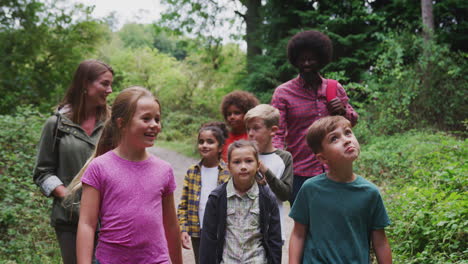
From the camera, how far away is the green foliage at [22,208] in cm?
555

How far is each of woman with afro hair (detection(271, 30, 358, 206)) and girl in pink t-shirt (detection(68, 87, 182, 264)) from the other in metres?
1.58

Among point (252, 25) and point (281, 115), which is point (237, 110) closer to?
point (281, 115)

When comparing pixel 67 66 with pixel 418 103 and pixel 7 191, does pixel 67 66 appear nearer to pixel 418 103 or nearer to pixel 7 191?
pixel 7 191

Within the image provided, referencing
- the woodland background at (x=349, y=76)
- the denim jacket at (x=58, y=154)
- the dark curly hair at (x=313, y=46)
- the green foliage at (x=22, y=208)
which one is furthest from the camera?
the woodland background at (x=349, y=76)

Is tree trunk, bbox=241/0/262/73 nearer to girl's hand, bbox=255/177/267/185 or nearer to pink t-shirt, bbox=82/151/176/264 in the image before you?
girl's hand, bbox=255/177/267/185

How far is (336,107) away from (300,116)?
34 centimetres

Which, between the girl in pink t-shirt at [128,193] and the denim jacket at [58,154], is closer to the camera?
the girl in pink t-shirt at [128,193]

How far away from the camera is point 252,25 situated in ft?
56.6

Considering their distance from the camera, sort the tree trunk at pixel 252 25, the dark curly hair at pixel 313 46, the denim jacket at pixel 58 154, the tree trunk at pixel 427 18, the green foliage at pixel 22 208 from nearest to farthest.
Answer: the denim jacket at pixel 58 154 → the dark curly hair at pixel 313 46 → the green foliage at pixel 22 208 → the tree trunk at pixel 427 18 → the tree trunk at pixel 252 25

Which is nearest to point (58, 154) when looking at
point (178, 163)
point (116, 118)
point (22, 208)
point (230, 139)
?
point (116, 118)

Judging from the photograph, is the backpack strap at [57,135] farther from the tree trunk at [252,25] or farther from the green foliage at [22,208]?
the tree trunk at [252,25]

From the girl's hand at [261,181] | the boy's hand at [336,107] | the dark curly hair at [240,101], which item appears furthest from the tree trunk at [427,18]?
the girl's hand at [261,181]

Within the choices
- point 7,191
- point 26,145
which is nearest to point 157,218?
point 7,191

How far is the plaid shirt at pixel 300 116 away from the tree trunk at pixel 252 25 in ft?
37.0
